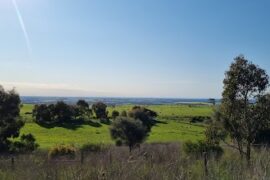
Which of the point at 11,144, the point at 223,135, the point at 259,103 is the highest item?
the point at 259,103

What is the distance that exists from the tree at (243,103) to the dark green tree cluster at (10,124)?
33.2m

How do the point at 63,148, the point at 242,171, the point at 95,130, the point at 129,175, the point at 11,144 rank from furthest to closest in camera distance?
1. the point at 95,130
2. the point at 11,144
3. the point at 63,148
4. the point at 242,171
5. the point at 129,175

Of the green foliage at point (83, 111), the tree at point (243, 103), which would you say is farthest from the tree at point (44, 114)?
the tree at point (243, 103)

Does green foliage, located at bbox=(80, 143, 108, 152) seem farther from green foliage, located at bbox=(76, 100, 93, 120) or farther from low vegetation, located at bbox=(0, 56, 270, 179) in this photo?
green foliage, located at bbox=(76, 100, 93, 120)

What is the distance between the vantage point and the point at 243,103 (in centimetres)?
1989

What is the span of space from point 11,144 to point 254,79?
36.8m

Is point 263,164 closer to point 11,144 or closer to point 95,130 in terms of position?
point 11,144

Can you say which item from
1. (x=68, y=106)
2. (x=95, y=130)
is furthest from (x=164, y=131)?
(x=68, y=106)

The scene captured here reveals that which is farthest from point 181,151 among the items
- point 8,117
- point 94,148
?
point 8,117

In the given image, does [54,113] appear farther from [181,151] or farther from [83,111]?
[181,151]

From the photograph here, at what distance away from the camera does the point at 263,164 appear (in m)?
6.77

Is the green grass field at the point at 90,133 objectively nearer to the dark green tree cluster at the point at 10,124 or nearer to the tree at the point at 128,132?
the dark green tree cluster at the point at 10,124

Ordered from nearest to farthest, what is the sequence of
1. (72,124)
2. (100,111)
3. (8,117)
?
(8,117)
(72,124)
(100,111)

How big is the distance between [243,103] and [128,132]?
30439 mm
